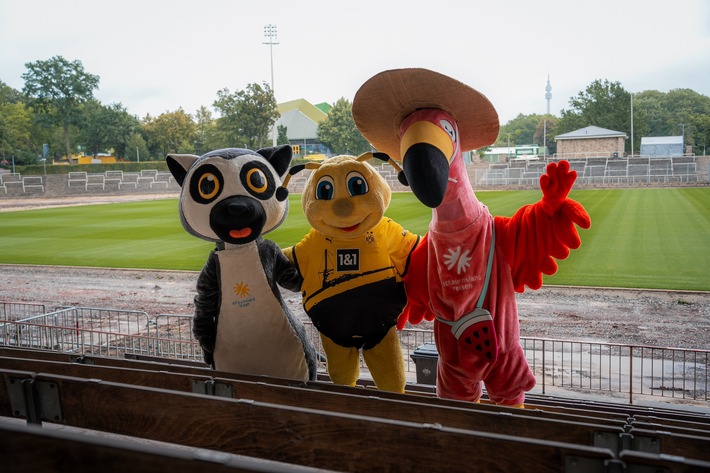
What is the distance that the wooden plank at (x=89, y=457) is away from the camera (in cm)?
136

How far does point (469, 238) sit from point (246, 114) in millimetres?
56403

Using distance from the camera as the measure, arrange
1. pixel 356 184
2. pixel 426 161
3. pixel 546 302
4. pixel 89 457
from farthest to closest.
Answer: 1. pixel 546 302
2. pixel 356 184
3. pixel 426 161
4. pixel 89 457

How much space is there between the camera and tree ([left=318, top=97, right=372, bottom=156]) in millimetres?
72812

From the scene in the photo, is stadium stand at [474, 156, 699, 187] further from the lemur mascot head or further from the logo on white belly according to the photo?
the logo on white belly

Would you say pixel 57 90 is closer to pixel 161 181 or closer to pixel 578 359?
pixel 161 181

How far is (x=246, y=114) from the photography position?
58.3m

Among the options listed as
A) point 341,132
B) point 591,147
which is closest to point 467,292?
point 341,132

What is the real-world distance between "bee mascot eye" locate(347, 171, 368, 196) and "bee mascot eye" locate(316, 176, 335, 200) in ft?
0.39

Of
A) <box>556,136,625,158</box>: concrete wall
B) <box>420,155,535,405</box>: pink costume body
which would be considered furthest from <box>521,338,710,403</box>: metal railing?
<box>556,136,625,158</box>: concrete wall

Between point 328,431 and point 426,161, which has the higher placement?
point 426,161

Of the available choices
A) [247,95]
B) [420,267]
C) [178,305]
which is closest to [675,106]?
[247,95]

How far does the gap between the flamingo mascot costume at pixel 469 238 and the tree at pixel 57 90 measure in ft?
243

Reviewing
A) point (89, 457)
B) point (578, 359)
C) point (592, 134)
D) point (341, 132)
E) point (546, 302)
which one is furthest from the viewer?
point (341, 132)

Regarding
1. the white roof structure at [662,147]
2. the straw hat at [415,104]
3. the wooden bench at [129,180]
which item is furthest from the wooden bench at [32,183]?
the white roof structure at [662,147]
